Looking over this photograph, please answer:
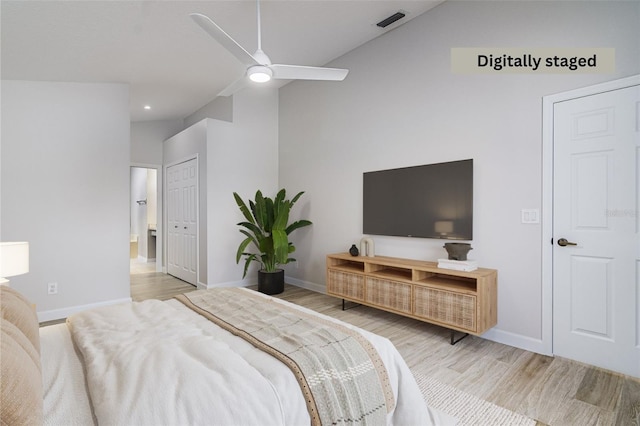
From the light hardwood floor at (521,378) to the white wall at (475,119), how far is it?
0.28 meters

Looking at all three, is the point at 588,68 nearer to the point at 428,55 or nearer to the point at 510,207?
the point at 510,207

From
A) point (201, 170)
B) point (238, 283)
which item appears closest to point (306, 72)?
point (201, 170)

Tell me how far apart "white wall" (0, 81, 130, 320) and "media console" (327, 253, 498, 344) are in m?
2.60

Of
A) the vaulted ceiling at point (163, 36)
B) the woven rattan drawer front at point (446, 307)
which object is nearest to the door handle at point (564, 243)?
the woven rattan drawer front at point (446, 307)

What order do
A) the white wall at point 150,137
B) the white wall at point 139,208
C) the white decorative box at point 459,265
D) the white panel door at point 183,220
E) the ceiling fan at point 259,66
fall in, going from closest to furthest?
the ceiling fan at point 259,66
the white decorative box at point 459,265
the white panel door at point 183,220
the white wall at point 150,137
the white wall at point 139,208

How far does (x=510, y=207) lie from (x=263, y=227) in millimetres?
2929

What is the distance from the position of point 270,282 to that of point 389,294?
1859 millimetres

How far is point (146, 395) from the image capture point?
3.15ft

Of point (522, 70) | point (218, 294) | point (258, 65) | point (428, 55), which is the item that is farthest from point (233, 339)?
point (428, 55)

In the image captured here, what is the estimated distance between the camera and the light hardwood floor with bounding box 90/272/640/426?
A: 183 cm

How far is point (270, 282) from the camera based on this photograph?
4.38m

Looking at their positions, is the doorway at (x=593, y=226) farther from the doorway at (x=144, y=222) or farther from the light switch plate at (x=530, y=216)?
the doorway at (x=144, y=222)

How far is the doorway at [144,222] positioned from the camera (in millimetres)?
6688

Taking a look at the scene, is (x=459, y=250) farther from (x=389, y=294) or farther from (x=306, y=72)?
(x=306, y=72)
